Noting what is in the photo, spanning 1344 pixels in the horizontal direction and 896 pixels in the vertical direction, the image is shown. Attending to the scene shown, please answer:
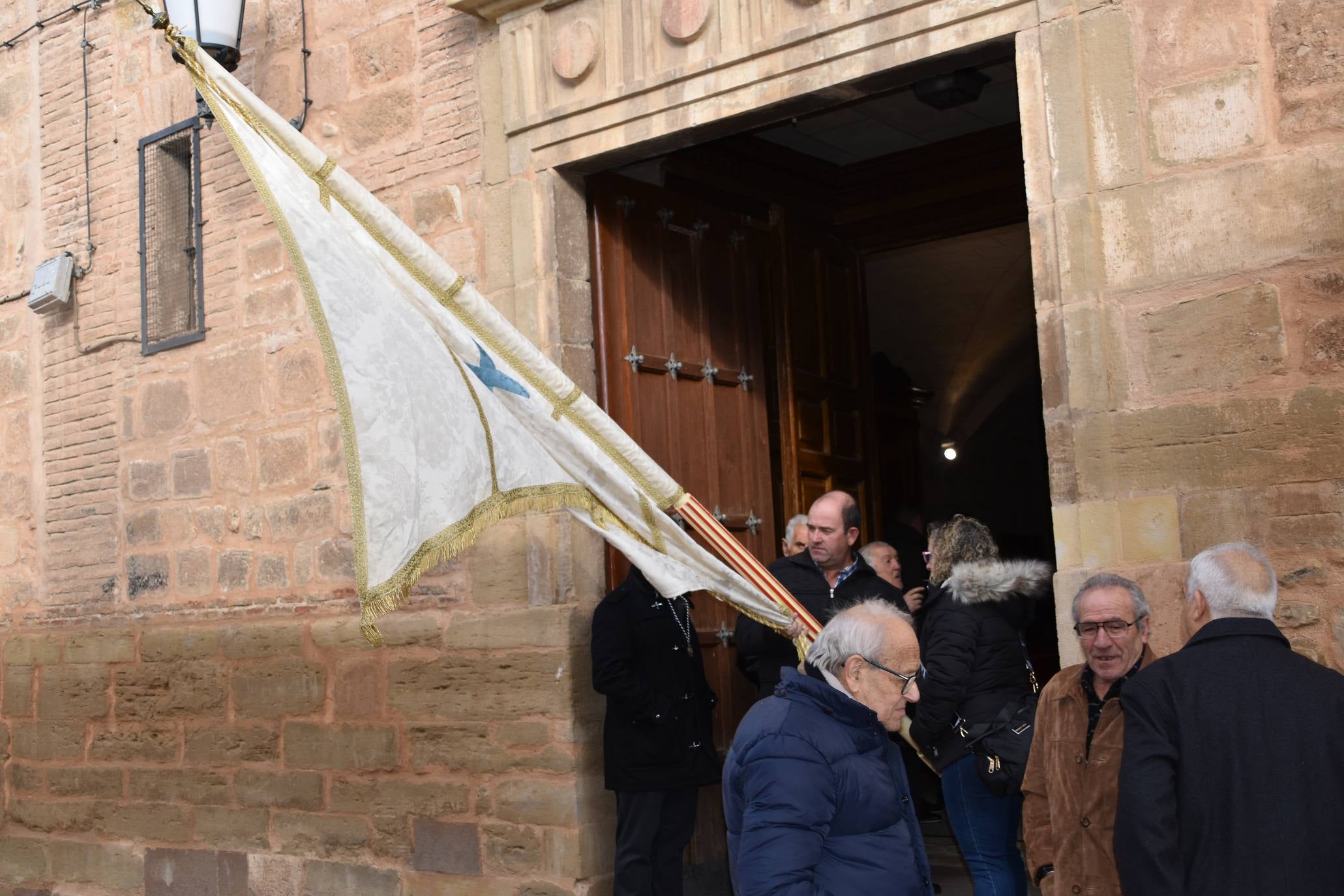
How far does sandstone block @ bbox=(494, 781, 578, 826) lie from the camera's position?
6094mm

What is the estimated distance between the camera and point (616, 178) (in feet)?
22.1

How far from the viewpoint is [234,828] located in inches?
286

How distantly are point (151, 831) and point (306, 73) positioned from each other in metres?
3.84

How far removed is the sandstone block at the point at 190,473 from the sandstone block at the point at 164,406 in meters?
0.16

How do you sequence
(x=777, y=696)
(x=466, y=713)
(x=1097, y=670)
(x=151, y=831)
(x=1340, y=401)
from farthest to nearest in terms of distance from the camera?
(x=151, y=831)
(x=466, y=713)
(x=1340, y=401)
(x=1097, y=670)
(x=777, y=696)

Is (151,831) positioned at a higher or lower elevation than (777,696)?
lower

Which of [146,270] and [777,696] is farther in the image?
[146,270]

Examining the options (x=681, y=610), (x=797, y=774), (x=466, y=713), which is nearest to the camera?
(x=797, y=774)

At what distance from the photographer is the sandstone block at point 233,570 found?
7.38 m

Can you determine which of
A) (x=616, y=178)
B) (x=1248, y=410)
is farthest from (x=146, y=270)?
(x=1248, y=410)

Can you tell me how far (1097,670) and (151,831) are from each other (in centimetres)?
543

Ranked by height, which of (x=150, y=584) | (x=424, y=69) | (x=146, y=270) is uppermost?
(x=424, y=69)

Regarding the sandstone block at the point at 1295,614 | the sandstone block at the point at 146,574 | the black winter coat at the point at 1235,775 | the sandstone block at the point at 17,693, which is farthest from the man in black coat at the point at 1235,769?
the sandstone block at the point at 17,693

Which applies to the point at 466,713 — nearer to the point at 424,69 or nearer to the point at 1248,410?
the point at 424,69
